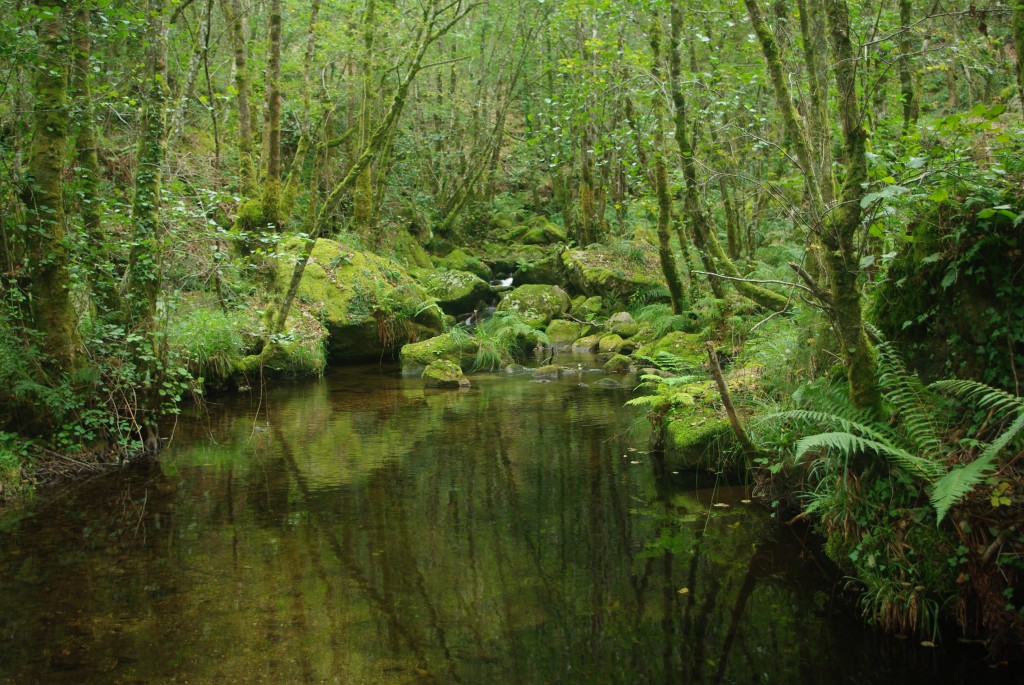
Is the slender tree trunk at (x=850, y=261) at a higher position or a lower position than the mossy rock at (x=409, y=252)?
lower

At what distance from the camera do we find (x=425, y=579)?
5.51 metres

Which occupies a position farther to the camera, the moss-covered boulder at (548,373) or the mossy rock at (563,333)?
the mossy rock at (563,333)

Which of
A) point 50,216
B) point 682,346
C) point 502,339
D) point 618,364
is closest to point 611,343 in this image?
point 618,364

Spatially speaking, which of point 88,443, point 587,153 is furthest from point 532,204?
point 88,443

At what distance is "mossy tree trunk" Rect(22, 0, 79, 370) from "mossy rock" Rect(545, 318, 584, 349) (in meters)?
13.3

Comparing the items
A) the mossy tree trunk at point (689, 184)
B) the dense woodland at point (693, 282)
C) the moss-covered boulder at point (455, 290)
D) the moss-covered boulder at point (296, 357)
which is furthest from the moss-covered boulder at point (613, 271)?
the moss-covered boulder at point (296, 357)

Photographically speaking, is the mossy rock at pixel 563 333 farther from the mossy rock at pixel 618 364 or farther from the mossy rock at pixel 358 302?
the mossy rock at pixel 618 364

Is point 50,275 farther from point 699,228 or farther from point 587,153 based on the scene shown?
point 587,153

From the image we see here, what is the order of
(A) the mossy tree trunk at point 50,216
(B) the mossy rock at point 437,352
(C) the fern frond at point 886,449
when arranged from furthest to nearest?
(B) the mossy rock at point 437,352 < (A) the mossy tree trunk at point 50,216 < (C) the fern frond at point 886,449

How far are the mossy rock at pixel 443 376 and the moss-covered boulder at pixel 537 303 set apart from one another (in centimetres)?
557

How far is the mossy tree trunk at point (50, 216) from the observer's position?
24.5 ft

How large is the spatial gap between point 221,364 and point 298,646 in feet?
32.6

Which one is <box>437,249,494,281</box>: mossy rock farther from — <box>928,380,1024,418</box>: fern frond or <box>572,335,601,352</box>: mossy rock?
<box>928,380,1024,418</box>: fern frond

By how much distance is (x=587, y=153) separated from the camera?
911 inches
